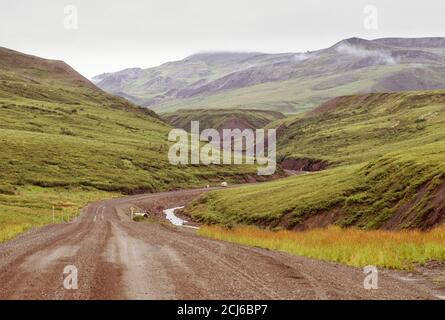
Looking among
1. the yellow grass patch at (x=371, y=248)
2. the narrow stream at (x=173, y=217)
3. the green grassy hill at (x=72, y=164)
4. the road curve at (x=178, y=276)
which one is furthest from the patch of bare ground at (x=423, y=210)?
the green grassy hill at (x=72, y=164)

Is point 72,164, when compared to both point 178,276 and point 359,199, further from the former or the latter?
point 178,276

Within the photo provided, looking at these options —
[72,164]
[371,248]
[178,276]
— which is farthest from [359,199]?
[72,164]

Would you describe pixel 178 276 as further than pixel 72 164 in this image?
No

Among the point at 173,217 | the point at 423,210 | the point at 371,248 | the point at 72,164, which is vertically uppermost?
the point at 371,248

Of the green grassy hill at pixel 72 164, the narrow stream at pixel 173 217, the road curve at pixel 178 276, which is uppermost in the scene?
the road curve at pixel 178 276

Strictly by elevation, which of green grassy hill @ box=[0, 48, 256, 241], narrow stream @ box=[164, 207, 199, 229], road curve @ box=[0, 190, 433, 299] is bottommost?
narrow stream @ box=[164, 207, 199, 229]

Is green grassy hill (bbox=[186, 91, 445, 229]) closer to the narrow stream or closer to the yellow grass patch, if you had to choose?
the narrow stream

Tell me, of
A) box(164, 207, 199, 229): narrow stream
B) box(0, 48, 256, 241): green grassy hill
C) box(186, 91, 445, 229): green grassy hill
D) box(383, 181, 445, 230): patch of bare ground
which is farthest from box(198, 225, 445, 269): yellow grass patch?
box(164, 207, 199, 229): narrow stream

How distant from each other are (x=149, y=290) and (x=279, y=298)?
3.52 m

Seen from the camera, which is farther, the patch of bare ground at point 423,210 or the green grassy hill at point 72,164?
the green grassy hill at point 72,164

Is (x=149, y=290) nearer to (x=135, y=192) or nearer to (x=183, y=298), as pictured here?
(x=183, y=298)

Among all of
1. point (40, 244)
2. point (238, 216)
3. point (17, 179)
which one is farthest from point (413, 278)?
point (17, 179)

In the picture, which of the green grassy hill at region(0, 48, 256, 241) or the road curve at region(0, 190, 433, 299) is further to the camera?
the green grassy hill at region(0, 48, 256, 241)

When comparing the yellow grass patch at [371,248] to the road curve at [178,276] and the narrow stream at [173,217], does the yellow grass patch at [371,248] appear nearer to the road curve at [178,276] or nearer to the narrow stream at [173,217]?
the road curve at [178,276]
